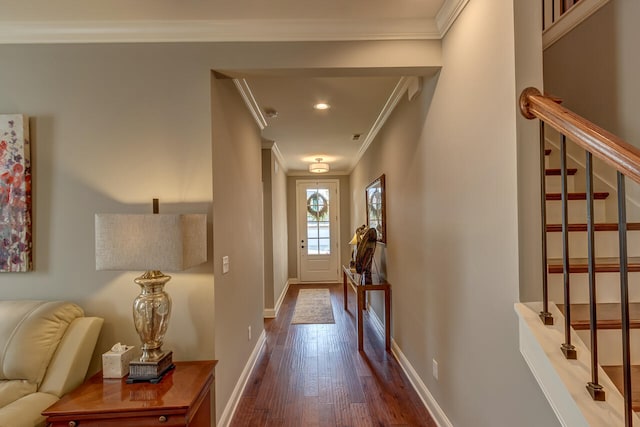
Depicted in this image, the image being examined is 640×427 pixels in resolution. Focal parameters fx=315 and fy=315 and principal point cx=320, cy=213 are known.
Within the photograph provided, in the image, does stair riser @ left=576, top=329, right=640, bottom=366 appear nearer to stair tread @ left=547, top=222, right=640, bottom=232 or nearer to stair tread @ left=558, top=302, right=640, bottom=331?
stair tread @ left=558, top=302, right=640, bottom=331

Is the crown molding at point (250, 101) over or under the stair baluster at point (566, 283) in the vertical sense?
over

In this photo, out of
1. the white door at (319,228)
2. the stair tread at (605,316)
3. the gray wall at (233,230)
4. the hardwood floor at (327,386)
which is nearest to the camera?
the stair tread at (605,316)

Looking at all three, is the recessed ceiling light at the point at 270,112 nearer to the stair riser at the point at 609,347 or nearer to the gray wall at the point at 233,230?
the gray wall at the point at 233,230

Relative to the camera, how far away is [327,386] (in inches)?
105

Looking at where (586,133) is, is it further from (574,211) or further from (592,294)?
(574,211)

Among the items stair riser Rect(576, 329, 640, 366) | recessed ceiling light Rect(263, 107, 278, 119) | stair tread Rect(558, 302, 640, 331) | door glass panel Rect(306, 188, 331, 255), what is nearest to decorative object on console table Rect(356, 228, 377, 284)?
recessed ceiling light Rect(263, 107, 278, 119)

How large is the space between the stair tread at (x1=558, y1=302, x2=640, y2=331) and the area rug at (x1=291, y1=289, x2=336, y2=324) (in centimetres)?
333

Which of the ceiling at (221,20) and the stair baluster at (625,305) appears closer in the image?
the stair baluster at (625,305)

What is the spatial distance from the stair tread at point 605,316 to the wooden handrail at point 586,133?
0.67m

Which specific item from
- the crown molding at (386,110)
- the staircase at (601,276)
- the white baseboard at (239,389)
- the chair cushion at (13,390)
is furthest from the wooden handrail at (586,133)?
the chair cushion at (13,390)

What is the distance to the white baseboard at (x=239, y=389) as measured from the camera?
6.95 ft

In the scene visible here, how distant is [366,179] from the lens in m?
5.01

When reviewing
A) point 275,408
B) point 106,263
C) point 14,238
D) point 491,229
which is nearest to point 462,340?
point 491,229

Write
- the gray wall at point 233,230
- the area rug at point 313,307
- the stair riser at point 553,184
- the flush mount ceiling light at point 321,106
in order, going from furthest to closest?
the area rug at point 313,307 → the flush mount ceiling light at point 321,106 → the gray wall at point 233,230 → the stair riser at point 553,184
